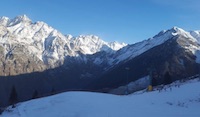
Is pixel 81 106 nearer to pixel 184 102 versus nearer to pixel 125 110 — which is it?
pixel 125 110

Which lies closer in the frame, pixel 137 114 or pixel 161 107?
pixel 137 114

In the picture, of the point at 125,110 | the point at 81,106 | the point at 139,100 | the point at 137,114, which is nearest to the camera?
the point at 137,114

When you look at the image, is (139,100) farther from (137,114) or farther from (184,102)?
(137,114)

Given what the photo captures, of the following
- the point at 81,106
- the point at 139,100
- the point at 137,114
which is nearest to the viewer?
the point at 137,114

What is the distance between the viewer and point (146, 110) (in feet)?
70.7

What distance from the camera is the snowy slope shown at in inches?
833

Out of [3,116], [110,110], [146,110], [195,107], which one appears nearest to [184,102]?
[195,107]

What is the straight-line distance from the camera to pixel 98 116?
68.2 ft

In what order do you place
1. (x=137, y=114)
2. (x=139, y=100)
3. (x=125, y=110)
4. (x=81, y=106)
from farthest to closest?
(x=139, y=100), (x=81, y=106), (x=125, y=110), (x=137, y=114)

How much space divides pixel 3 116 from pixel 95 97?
6.70 meters

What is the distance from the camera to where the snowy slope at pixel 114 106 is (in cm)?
2116

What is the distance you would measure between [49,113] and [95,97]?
457 centimetres

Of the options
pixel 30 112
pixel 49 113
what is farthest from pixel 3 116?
pixel 49 113

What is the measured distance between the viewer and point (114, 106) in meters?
23.3
